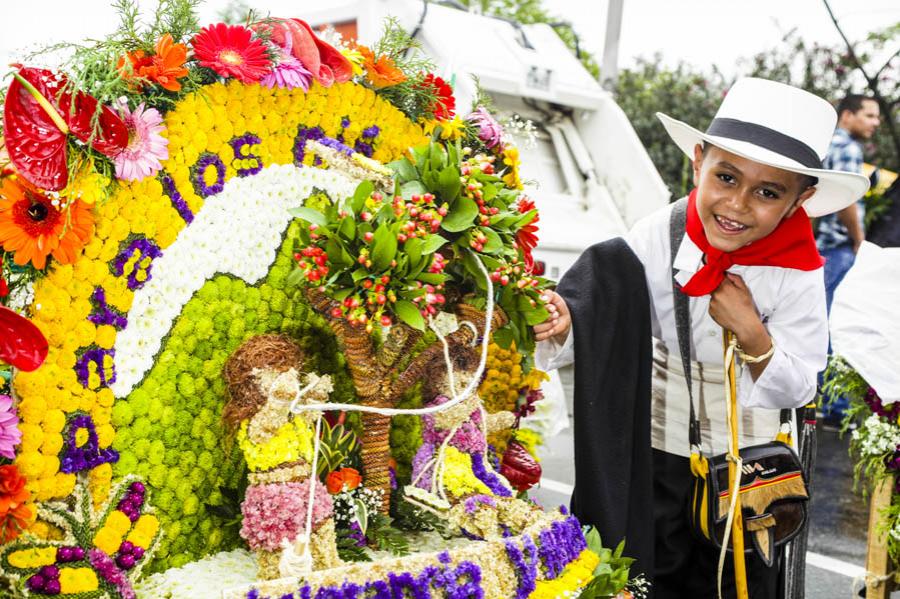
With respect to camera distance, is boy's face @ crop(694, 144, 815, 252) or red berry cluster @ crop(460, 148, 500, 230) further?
boy's face @ crop(694, 144, 815, 252)

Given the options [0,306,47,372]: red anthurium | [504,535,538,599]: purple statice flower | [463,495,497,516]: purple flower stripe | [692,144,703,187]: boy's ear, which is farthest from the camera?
[692,144,703,187]: boy's ear

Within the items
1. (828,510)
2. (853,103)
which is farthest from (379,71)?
(853,103)

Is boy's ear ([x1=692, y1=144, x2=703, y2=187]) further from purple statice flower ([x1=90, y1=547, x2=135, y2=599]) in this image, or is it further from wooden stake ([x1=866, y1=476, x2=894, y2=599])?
purple statice flower ([x1=90, y1=547, x2=135, y2=599])

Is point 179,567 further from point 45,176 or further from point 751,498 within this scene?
point 751,498

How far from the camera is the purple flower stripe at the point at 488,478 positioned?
90.6 inches

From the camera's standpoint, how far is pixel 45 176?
1650mm

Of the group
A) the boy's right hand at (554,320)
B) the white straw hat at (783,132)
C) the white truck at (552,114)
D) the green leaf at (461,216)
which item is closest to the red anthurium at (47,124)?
the green leaf at (461,216)

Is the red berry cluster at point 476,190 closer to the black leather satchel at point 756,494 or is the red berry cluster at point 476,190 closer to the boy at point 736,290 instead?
the boy at point 736,290

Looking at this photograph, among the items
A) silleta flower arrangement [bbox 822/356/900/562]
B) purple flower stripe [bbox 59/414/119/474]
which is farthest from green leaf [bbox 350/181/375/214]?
silleta flower arrangement [bbox 822/356/900/562]

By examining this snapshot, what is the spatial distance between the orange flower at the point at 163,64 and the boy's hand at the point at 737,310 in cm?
158

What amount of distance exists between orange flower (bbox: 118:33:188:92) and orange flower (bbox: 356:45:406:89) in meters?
0.64

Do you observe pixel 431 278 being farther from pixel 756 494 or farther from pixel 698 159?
pixel 756 494

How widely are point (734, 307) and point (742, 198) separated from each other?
313 millimetres

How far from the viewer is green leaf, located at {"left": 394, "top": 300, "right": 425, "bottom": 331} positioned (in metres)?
1.84
